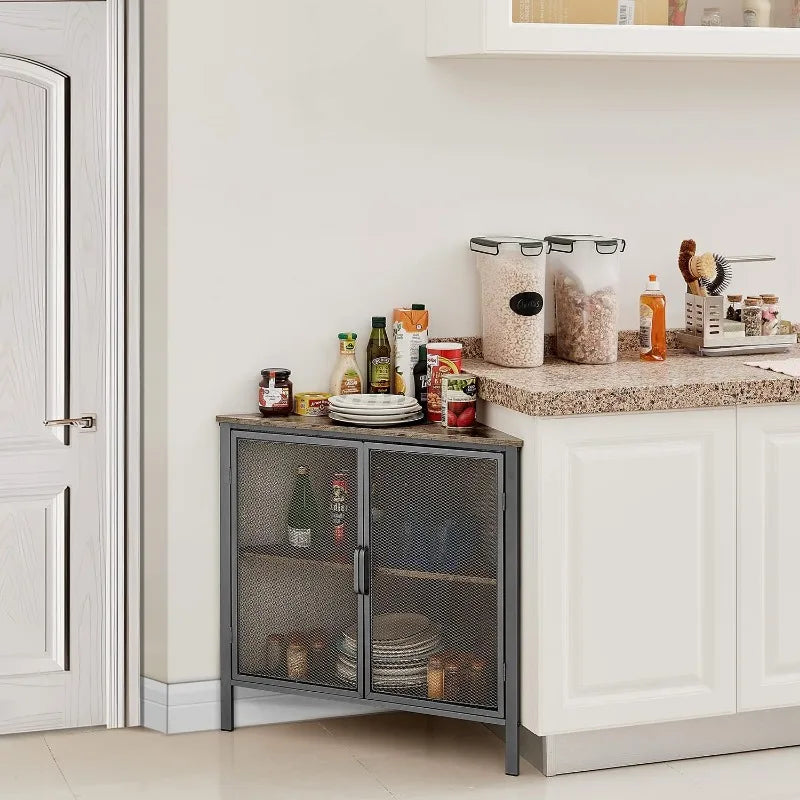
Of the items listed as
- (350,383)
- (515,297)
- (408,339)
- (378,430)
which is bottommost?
(378,430)

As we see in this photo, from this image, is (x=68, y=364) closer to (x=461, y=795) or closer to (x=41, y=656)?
(x=41, y=656)

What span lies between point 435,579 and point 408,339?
64cm

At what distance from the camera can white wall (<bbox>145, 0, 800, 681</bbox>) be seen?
3.29 metres

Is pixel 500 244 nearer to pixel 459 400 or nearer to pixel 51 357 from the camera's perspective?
pixel 459 400

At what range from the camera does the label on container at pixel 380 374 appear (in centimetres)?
339

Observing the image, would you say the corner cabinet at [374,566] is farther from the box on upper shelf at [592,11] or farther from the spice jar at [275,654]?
the box on upper shelf at [592,11]

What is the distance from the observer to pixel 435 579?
315cm

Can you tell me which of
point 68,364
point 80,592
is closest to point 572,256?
point 68,364

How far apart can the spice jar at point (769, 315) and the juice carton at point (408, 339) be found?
962 millimetres

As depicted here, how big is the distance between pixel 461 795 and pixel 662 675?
21.9 inches

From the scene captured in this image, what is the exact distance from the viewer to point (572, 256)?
135 inches

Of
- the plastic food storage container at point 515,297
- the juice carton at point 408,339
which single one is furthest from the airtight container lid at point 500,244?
the juice carton at point 408,339

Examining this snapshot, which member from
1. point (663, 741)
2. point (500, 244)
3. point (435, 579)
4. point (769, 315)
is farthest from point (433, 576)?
point (769, 315)

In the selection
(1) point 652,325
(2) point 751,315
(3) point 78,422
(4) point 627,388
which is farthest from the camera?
(2) point 751,315
